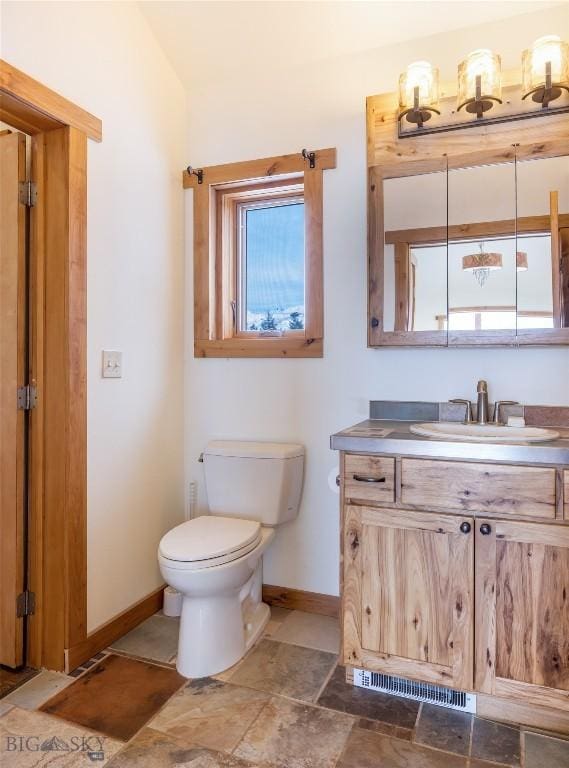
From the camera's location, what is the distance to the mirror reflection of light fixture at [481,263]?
191 cm

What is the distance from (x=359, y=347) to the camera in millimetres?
2156

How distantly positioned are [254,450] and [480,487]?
98 cm

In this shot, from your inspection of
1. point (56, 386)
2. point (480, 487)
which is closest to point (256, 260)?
point (56, 386)

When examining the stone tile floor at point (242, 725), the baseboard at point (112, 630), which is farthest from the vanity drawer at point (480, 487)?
the baseboard at point (112, 630)

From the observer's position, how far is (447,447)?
4.90 ft

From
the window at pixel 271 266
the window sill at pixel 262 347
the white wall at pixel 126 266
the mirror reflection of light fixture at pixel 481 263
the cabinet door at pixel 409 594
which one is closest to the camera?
the cabinet door at pixel 409 594

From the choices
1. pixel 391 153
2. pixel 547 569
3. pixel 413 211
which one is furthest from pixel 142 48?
pixel 547 569

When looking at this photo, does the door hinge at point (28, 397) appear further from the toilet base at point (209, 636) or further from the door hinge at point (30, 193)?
the toilet base at point (209, 636)

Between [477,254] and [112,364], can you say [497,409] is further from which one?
[112,364]

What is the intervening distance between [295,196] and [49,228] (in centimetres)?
114

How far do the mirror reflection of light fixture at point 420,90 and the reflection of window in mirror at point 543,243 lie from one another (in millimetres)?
421

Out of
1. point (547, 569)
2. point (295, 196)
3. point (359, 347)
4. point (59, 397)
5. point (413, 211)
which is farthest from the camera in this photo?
point (295, 196)

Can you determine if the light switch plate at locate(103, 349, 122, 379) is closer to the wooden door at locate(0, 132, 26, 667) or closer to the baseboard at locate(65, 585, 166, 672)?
the wooden door at locate(0, 132, 26, 667)

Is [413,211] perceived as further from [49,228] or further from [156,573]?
[156,573]
